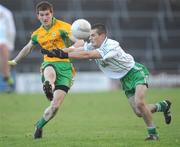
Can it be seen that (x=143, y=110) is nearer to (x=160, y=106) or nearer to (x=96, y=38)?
(x=160, y=106)

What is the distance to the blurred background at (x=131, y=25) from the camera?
121ft

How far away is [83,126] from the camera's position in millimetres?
14953

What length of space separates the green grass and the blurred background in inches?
502

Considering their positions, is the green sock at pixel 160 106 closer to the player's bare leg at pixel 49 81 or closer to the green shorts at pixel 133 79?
the green shorts at pixel 133 79

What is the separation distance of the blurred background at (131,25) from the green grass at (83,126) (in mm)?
12745

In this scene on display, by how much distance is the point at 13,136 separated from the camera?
12602 mm

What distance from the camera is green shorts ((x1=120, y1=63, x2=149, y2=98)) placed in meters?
11.8

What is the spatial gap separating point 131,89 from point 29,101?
1231 centimetres

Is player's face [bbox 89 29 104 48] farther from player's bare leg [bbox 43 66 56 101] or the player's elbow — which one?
player's bare leg [bbox 43 66 56 101]

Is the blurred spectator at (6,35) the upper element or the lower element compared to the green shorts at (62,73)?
upper

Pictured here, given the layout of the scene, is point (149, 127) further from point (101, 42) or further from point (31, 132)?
point (31, 132)

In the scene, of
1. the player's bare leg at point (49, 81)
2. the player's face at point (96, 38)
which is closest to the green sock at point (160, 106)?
the player's face at point (96, 38)

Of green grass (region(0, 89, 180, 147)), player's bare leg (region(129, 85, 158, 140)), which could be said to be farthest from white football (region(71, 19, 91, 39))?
green grass (region(0, 89, 180, 147))

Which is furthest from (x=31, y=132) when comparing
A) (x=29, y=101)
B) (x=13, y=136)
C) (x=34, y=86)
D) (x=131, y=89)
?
(x=34, y=86)
